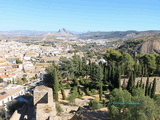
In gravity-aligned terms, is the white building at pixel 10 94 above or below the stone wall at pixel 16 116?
below

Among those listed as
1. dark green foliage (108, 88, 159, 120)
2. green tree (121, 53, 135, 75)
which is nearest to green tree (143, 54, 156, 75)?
green tree (121, 53, 135, 75)

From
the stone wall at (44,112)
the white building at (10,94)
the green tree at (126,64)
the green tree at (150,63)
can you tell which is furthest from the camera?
the green tree at (126,64)

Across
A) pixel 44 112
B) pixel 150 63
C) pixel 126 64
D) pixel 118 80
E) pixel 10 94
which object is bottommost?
pixel 10 94

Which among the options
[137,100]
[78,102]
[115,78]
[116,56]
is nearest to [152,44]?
[116,56]

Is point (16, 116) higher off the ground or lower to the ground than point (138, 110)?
lower

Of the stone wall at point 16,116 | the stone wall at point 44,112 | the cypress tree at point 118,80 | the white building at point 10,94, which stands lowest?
the white building at point 10,94

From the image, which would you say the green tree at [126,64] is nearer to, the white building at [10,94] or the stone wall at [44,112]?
the white building at [10,94]

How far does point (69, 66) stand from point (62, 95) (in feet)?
19.1

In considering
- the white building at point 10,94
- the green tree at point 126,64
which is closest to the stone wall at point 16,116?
the white building at point 10,94

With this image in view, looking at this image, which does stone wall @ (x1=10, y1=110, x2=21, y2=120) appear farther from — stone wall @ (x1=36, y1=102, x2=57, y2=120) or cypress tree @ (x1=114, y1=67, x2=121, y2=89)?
cypress tree @ (x1=114, y1=67, x2=121, y2=89)

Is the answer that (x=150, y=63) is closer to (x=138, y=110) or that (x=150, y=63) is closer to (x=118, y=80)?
(x=118, y=80)

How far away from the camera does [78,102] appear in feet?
64.9

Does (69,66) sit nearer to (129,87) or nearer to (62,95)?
(62,95)

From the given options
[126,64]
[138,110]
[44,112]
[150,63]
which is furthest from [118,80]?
[44,112]
